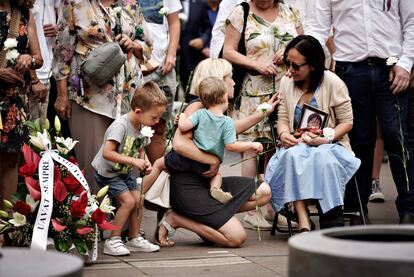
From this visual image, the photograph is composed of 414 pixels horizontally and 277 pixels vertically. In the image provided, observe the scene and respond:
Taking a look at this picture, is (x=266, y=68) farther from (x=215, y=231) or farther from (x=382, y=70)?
(x=215, y=231)

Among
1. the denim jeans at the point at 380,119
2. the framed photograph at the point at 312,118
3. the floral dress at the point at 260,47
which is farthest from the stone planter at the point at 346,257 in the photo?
the floral dress at the point at 260,47

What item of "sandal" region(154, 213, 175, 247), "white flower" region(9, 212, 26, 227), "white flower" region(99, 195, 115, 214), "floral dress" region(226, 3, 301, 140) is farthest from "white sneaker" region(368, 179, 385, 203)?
"white flower" region(9, 212, 26, 227)

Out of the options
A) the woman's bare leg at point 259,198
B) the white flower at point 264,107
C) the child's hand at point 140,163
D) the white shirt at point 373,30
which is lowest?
the woman's bare leg at point 259,198

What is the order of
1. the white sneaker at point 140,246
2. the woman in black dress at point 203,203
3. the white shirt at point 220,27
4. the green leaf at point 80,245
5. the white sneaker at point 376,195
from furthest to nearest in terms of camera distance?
the white sneaker at point 376,195 < the white shirt at point 220,27 < the woman in black dress at point 203,203 < the white sneaker at point 140,246 < the green leaf at point 80,245

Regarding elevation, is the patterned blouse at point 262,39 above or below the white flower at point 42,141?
above

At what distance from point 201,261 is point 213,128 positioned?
0.97 meters

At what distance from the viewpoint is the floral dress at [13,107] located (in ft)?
23.1

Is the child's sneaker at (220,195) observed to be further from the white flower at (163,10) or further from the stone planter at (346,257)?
the stone planter at (346,257)

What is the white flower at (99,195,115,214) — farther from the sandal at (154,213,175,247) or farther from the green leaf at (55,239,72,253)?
the sandal at (154,213,175,247)

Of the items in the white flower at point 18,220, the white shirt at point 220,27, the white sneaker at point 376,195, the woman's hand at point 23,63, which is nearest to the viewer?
the white flower at point 18,220

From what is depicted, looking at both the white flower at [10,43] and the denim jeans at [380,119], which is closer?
the white flower at [10,43]

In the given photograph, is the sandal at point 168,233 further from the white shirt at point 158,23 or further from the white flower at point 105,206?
the white shirt at point 158,23

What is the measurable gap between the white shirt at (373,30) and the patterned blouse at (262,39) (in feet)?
1.35

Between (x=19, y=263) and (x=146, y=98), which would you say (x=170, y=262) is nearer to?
(x=146, y=98)
